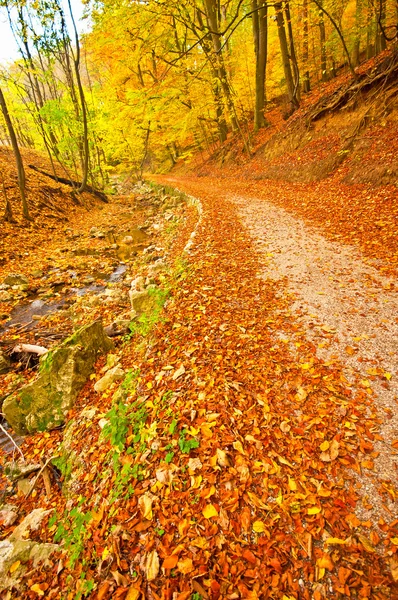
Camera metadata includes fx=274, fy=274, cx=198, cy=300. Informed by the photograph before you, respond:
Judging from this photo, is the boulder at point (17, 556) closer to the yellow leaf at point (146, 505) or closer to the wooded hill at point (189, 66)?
the yellow leaf at point (146, 505)

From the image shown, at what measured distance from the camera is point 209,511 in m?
2.06

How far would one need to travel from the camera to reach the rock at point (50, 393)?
3.94 m

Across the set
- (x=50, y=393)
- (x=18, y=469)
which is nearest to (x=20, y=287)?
(x=50, y=393)

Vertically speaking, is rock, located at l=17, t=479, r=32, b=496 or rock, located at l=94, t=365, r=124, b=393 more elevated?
rock, located at l=94, t=365, r=124, b=393

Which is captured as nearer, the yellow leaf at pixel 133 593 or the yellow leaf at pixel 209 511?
the yellow leaf at pixel 133 593

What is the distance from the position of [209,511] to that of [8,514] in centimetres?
249

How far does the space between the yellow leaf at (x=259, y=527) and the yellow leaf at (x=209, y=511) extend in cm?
29

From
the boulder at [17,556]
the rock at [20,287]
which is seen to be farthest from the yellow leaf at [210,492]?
the rock at [20,287]

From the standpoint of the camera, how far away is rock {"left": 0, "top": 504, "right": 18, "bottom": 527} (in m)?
2.92

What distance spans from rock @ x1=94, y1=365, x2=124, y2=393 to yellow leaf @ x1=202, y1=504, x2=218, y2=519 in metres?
2.18

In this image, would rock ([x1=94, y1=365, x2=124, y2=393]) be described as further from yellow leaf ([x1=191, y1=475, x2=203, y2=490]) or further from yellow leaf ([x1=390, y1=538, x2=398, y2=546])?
yellow leaf ([x1=390, y1=538, x2=398, y2=546])

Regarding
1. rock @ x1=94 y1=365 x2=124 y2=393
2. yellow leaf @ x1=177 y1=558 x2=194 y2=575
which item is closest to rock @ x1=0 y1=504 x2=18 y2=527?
rock @ x1=94 y1=365 x2=124 y2=393

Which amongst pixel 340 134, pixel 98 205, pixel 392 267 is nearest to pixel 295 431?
pixel 392 267

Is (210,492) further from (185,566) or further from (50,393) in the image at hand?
(50,393)
